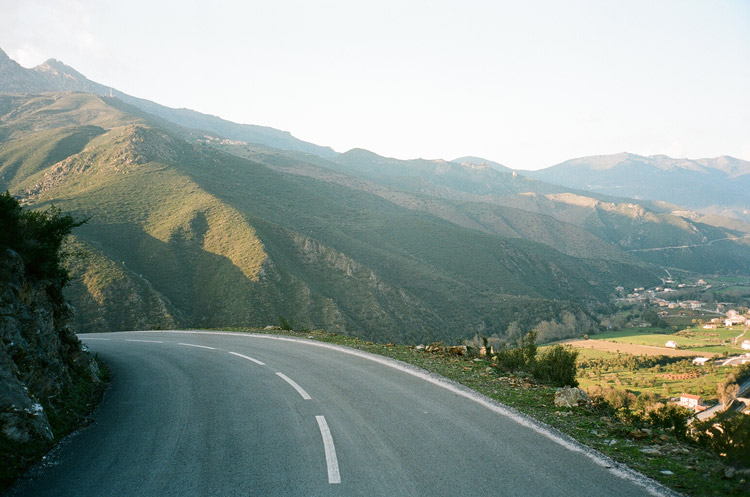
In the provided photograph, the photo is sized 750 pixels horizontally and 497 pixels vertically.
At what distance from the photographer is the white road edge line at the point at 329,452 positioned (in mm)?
4613

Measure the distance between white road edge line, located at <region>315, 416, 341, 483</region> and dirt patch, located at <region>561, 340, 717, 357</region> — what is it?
55.5 metres

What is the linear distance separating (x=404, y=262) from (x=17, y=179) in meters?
67.2

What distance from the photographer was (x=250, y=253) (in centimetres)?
4659

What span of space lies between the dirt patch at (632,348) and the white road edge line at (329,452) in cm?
5554

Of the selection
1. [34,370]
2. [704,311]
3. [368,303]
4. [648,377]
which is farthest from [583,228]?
[34,370]

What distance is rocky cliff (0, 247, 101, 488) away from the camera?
5.37 meters

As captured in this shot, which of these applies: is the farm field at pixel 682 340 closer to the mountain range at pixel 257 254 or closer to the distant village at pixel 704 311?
the distant village at pixel 704 311

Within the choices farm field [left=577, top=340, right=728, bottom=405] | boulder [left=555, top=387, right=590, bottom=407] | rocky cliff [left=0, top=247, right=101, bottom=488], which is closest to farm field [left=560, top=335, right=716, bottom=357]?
farm field [left=577, top=340, right=728, bottom=405]

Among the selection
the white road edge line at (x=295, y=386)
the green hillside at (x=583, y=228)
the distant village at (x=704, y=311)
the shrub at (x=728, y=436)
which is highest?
the green hillside at (x=583, y=228)

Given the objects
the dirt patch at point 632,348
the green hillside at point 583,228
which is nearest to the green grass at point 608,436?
the dirt patch at point 632,348

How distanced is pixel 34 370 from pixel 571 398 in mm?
10118

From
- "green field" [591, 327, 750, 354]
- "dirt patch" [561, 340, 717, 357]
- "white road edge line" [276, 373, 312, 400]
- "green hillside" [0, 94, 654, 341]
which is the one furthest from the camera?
"green field" [591, 327, 750, 354]

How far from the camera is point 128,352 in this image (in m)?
14.7

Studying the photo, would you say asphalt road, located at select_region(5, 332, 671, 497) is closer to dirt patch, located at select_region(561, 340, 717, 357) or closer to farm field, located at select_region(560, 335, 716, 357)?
farm field, located at select_region(560, 335, 716, 357)
